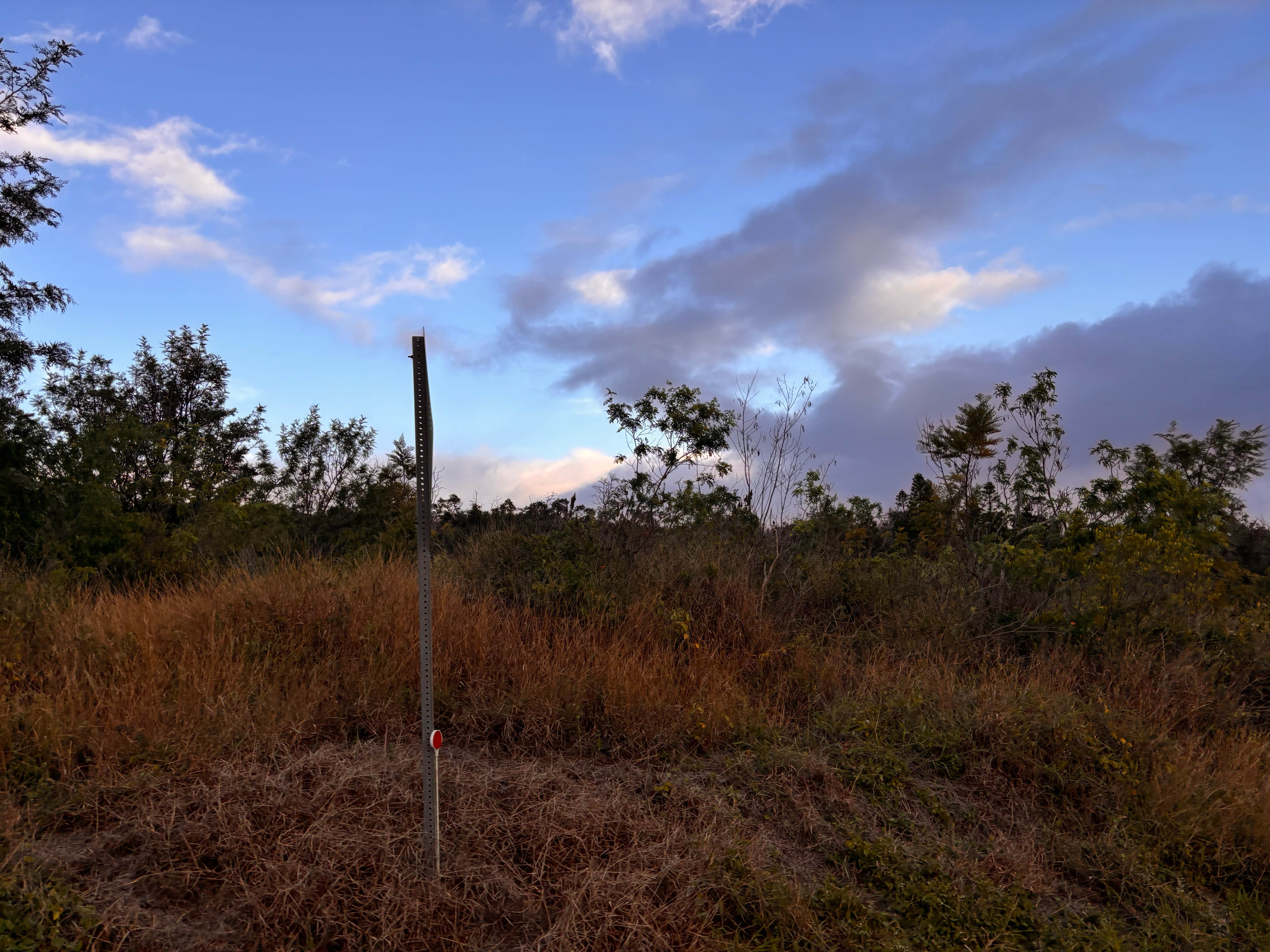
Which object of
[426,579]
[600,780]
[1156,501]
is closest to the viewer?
[426,579]

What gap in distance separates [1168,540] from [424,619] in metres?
9.69

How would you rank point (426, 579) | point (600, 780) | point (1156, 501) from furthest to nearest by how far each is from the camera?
point (1156, 501)
point (600, 780)
point (426, 579)

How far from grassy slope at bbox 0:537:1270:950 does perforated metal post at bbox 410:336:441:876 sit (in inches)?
11.1

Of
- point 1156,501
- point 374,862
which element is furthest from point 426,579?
point 1156,501

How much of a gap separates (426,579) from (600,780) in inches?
85.4

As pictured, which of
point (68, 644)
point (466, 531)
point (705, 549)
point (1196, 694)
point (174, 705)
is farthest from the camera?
point (466, 531)

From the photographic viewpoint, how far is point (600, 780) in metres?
5.46

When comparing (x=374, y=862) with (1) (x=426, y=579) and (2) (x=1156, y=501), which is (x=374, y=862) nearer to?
(1) (x=426, y=579)

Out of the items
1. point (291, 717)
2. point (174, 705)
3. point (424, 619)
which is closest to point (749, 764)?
point (424, 619)

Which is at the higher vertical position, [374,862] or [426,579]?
[426,579]

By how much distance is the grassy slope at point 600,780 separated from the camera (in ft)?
13.5

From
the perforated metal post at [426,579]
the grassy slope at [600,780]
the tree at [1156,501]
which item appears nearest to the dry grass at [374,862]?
the grassy slope at [600,780]

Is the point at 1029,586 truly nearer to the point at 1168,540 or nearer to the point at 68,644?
the point at 1168,540

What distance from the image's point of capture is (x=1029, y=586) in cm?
1004
